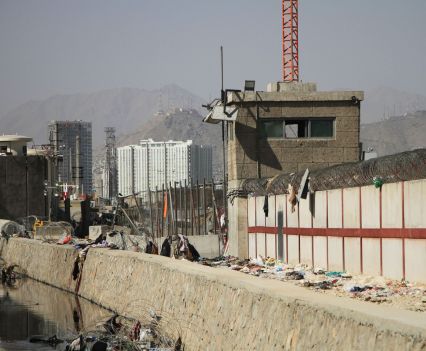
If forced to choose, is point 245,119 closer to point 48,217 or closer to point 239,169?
point 239,169

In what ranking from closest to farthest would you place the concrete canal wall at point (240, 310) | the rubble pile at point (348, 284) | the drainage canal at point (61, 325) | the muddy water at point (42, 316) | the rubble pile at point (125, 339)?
1. the concrete canal wall at point (240, 310)
2. the rubble pile at point (348, 284)
3. the rubble pile at point (125, 339)
4. the drainage canal at point (61, 325)
5. the muddy water at point (42, 316)

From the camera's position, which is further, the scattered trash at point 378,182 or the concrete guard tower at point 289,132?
the concrete guard tower at point 289,132

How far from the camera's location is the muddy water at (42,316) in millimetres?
20400

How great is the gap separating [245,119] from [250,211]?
9.07 feet

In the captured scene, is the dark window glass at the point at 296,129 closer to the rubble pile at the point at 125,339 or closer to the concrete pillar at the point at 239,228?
the concrete pillar at the point at 239,228

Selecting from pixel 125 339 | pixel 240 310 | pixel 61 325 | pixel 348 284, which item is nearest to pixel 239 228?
pixel 61 325

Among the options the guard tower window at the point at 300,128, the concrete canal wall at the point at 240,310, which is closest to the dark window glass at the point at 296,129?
the guard tower window at the point at 300,128

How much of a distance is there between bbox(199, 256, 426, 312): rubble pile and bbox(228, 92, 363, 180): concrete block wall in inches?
191

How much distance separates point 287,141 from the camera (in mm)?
27344

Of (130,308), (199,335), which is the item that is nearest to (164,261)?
(130,308)

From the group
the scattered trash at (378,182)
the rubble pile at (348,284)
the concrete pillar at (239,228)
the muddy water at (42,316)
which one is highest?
the scattered trash at (378,182)

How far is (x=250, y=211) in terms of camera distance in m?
26.2

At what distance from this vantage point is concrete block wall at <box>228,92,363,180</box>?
27219mm

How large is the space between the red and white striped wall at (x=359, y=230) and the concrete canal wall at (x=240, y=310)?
2.76 m
